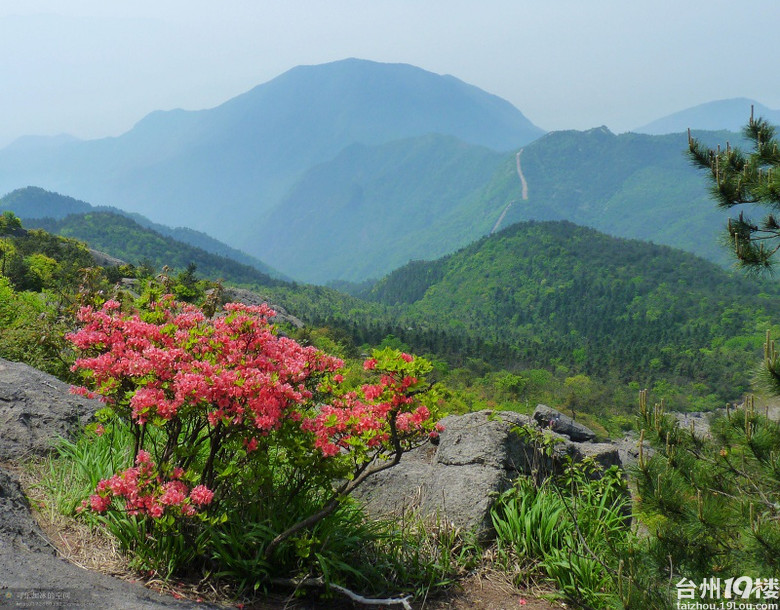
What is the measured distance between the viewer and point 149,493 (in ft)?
11.6

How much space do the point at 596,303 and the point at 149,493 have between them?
106002 mm

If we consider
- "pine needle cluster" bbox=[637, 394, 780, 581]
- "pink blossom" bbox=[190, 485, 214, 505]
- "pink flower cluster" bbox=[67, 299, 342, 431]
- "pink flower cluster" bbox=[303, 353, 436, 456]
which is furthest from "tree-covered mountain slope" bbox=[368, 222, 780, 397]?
"pink blossom" bbox=[190, 485, 214, 505]

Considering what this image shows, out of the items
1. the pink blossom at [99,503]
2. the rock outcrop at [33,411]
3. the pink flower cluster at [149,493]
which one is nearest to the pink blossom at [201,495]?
the pink flower cluster at [149,493]

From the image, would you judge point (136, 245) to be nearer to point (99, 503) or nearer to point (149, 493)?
point (99, 503)

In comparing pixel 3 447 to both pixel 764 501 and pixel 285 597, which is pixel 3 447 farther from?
pixel 764 501

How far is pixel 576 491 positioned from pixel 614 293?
104 meters

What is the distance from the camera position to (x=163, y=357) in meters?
3.62

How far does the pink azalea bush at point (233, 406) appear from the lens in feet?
11.5

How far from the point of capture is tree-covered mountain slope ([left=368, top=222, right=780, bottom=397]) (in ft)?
246

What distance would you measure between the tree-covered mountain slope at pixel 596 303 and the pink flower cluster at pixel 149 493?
6761cm

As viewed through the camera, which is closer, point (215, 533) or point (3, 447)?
point (215, 533)

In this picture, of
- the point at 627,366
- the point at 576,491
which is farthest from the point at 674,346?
the point at 576,491

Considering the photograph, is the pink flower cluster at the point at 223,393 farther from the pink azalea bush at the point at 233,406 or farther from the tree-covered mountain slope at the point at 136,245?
the tree-covered mountain slope at the point at 136,245

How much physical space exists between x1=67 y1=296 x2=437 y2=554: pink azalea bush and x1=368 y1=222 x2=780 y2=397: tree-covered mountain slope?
66.9 meters
